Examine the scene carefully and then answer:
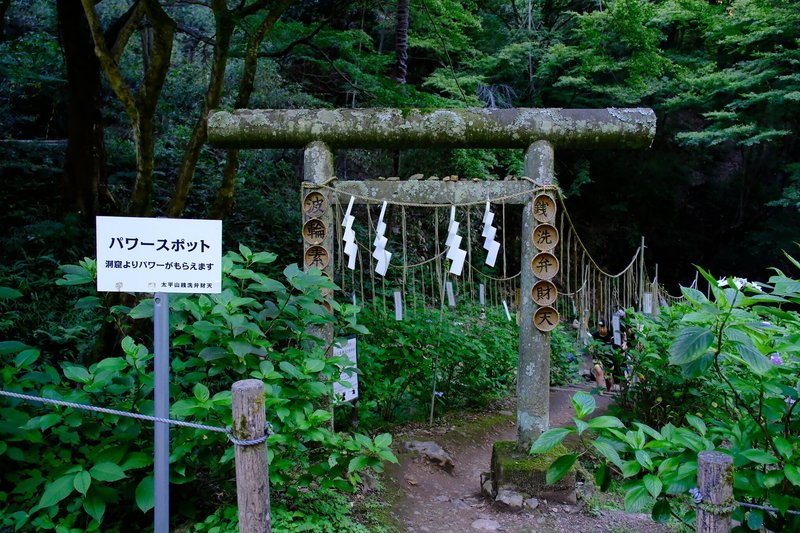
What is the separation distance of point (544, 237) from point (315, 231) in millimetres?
1509

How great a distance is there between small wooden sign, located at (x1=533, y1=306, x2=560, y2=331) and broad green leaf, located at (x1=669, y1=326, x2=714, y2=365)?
198cm

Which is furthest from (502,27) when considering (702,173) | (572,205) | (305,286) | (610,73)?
(305,286)

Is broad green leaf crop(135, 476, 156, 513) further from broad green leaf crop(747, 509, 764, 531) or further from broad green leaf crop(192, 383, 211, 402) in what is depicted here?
broad green leaf crop(747, 509, 764, 531)

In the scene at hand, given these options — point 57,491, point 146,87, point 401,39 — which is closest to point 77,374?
point 57,491

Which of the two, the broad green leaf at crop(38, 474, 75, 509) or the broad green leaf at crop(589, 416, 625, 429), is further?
the broad green leaf at crop(38, 474, 75, 509)

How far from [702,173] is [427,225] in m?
10.7

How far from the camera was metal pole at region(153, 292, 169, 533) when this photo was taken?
1970 mm

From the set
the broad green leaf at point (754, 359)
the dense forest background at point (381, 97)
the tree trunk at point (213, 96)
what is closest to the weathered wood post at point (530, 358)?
the broad green leaf at point (754, 359)

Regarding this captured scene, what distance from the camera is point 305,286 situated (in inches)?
105

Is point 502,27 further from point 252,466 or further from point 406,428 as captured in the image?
point 252,466

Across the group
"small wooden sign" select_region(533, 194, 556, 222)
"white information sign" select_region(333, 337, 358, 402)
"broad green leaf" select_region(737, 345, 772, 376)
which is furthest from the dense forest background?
"broad green leaf" select_region(737, 345, 772, 376)

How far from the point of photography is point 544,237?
3.77 metres

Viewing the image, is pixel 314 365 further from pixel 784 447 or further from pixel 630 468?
pixel 784 447

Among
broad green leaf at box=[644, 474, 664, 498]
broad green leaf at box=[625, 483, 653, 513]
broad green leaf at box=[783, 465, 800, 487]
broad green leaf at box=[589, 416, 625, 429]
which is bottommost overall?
broad green leaf at box=[625, 483, 653, 513]
